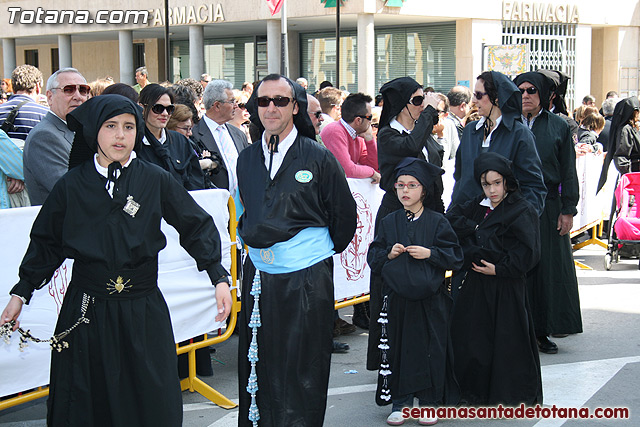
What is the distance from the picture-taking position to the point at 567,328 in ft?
23.2

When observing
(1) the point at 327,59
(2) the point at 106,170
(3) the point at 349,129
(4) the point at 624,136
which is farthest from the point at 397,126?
(1) the point at 327,59

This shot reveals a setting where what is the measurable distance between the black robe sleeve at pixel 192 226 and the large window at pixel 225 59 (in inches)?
1160

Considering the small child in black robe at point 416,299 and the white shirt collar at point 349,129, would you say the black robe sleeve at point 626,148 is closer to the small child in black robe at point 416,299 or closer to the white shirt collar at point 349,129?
the white shirt collar at point 349,129

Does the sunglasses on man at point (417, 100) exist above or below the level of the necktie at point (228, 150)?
above

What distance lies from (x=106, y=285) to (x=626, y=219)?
831cm

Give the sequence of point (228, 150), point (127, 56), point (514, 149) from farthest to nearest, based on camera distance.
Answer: point (127, 56) → point (228, 150) → point (514, 149)

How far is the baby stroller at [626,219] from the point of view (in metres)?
10.5

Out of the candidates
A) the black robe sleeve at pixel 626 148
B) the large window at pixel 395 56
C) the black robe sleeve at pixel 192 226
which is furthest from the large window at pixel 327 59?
the black robe sleeve at pixel 192 226

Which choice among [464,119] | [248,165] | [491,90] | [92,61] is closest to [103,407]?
[248,165]

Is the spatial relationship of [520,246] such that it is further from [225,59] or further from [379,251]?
[225,59]

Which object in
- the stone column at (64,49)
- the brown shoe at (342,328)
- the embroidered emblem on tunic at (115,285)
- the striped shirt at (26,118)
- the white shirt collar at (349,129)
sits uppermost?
the stone column at (64,49)

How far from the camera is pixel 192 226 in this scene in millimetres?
4148

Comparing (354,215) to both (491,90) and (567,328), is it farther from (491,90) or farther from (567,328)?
(567,328)

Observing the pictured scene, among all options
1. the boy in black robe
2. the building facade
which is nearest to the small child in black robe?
the boy in black robe
